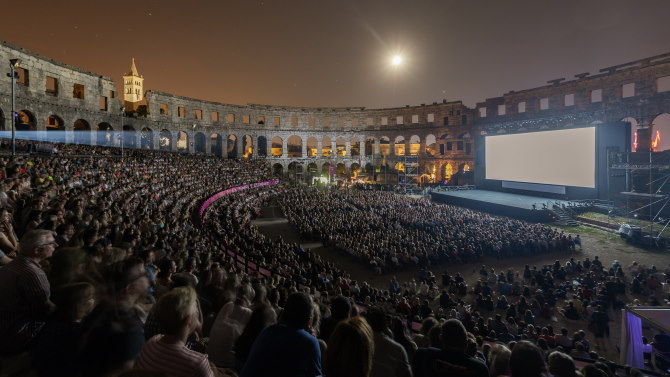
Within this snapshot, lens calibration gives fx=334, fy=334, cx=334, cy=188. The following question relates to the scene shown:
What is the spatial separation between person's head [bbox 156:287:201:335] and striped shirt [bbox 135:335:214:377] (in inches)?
4.5

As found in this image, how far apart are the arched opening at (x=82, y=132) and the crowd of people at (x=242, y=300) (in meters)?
13.2

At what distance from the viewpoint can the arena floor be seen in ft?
44.2

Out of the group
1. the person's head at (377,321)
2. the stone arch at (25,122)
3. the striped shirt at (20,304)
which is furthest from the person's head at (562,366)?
the stone arch at (25,122)

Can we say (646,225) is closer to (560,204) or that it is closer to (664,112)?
(560,204)

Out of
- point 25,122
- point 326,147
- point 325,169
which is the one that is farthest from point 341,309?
point 326,147

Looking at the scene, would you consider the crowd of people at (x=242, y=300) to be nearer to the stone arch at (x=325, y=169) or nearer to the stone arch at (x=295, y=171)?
the stone arch at (x=295, y=171)

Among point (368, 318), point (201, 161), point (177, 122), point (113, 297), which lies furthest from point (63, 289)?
point (177, 122)

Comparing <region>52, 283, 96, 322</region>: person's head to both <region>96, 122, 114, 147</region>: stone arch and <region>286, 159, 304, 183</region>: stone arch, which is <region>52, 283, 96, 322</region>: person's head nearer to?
<region>96, 122, 114, 147</region>: stone arch

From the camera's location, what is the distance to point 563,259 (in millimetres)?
16938

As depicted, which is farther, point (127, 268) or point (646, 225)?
point (646, 225)

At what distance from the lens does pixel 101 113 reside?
33.5 metres

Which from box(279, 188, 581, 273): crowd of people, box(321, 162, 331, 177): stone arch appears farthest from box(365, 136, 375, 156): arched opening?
box(279, 188, 581, 273): crowd of people

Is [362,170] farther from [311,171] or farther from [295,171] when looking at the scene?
[295,171]

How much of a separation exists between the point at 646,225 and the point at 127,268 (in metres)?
31.0
